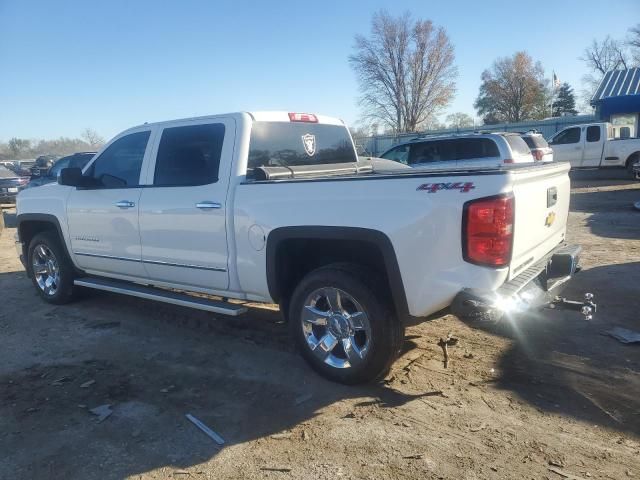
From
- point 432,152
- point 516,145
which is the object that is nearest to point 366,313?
point 516,145

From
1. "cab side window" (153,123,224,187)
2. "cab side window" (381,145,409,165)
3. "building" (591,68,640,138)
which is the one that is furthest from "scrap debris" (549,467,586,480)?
"building" (591,68,640,138)

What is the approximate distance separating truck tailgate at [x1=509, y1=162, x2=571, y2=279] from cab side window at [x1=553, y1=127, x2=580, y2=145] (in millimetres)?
17696

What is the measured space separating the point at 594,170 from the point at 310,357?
19.3 metres

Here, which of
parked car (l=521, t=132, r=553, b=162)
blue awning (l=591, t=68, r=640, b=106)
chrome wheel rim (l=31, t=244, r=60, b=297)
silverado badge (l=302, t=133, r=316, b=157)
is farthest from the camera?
blue awning (l=591, t=68, r=640, b=106)

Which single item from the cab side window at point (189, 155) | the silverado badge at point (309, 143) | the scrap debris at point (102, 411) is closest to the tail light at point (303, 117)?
the silverado badge at point (309, 143)

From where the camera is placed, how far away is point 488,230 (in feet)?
9.93

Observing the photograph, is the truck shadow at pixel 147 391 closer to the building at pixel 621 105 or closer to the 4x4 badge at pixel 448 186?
the 4x4 badge at pixel 448 186

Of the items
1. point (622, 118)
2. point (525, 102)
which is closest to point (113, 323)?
point (622, 118)

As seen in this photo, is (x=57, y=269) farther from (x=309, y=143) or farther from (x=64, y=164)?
(x=64, y=164)

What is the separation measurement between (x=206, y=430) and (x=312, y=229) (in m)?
1.49

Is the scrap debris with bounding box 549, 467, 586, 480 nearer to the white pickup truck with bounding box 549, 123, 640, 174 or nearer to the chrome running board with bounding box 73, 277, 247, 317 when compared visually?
the chrome running board with bounding box 73, 277, 247, 317

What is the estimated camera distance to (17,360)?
4.50 meters

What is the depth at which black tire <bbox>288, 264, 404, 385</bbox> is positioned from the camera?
3.50m

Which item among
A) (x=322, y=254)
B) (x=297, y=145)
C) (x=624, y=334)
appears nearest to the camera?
(x=322, y=254)
